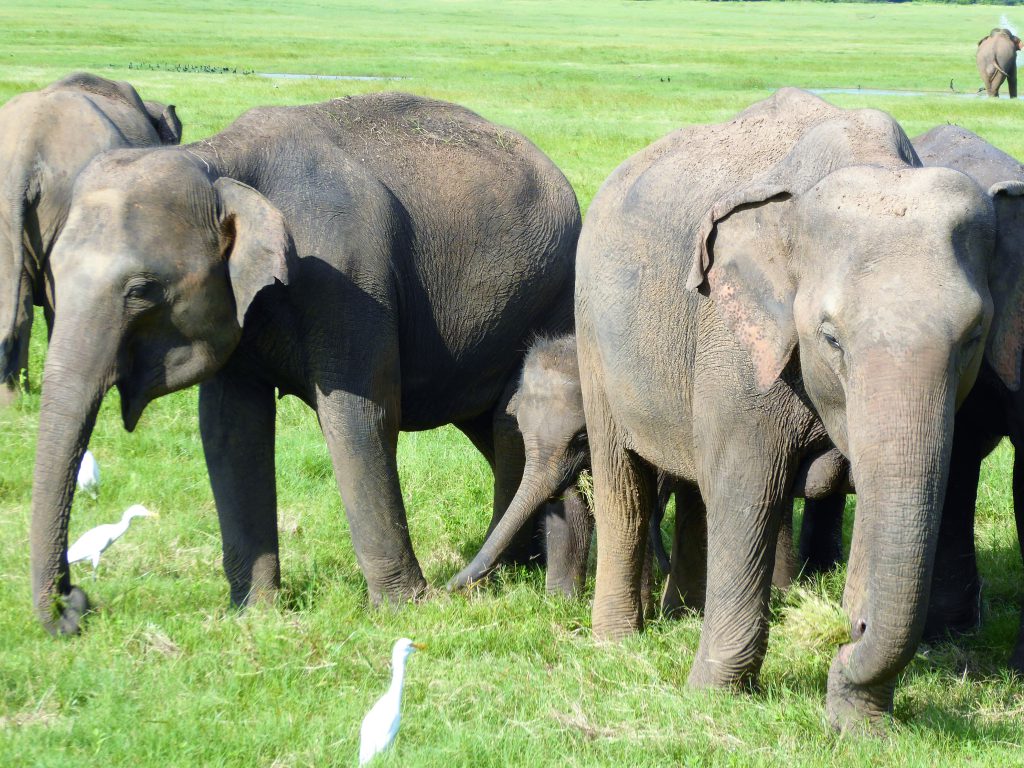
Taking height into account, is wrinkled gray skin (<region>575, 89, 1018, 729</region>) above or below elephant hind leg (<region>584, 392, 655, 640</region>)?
above

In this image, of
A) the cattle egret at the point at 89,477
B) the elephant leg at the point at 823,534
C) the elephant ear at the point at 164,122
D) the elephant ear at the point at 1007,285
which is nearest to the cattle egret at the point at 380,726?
the elephant ear at the point at 1007,285

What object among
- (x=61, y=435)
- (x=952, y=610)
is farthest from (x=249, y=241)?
(x=952, y=610)

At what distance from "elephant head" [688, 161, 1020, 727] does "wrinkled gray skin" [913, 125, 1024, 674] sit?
0.37m

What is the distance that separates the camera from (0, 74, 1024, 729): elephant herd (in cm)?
386

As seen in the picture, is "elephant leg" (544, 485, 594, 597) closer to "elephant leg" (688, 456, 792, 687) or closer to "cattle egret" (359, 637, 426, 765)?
"elephant leg" (688, 456, 792, 687)

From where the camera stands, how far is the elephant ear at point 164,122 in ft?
33.2

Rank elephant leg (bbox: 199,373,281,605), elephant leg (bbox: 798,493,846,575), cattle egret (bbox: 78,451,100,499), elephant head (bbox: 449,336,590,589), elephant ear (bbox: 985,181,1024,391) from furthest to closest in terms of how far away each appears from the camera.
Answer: cattle egret (bbox: 78,451,100,499)
elephant leg (bbox: 798,493,846,575)
elephant head (bbox: 449,336,590,589)
elephant leg (bbox: 199,373,281,605)
elephant ear (bbox: 985,181,1024,391)

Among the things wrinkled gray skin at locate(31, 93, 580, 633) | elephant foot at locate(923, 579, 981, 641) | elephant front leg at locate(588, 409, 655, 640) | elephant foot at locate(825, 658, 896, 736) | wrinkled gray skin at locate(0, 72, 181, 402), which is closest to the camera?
elephant foot at locate(825, 658, 896, 736)

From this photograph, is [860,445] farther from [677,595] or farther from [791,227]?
[677,595]

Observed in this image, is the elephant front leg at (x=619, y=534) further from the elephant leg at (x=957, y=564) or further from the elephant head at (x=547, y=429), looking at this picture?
the elephant leg at (x=957, y=564)

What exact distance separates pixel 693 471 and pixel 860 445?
4.78 ft

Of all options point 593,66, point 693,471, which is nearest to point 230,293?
point 693,471

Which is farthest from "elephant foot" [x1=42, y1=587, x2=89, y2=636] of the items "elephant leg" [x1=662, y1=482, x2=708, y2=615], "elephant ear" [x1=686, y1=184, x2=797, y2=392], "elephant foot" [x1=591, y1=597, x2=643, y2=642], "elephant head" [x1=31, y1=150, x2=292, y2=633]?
"elephant ear" [x1=686, y1=184, x2=797, y2=392]

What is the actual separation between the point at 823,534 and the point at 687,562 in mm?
1003
